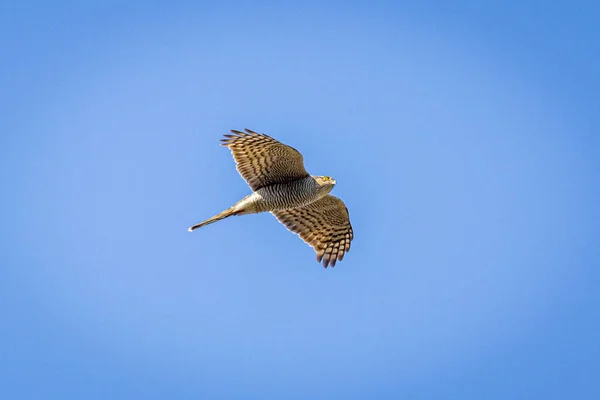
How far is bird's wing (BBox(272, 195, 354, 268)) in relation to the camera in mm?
17688

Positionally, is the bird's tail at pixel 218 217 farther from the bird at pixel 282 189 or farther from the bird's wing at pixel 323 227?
the bird's wing at pixel 323 227

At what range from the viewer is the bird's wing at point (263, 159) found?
15836 mm

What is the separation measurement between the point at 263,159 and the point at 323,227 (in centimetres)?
244

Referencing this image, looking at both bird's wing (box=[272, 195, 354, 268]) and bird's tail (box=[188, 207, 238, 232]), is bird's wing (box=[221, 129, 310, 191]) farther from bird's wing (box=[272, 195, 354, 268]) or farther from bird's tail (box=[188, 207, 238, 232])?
bird's wing (box=[272, 195, 354, 268])

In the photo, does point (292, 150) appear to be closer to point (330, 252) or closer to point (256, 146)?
point (256, 146)

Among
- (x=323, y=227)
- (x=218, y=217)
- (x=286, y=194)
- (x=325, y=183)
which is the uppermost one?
(x=323, y=227)

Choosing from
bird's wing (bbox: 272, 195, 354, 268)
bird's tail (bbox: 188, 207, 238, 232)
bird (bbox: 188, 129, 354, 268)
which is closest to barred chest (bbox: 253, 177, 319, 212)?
bird (bbox: 188, 129, 354, 268)

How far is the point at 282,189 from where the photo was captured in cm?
1650

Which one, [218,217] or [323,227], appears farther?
[323,227]

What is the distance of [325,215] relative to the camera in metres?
17.8

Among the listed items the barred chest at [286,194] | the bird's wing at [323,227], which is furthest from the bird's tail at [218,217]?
the bird's wing at [323,227]

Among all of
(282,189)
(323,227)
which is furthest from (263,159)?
(323,227)

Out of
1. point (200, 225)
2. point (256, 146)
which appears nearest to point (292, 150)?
point (256, 146)

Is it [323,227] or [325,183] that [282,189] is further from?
[323,227]
